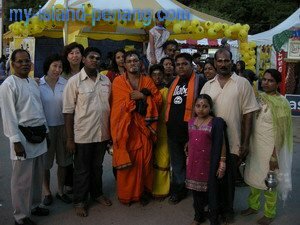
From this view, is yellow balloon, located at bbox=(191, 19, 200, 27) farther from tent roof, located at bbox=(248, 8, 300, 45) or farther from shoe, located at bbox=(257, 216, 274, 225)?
shoe, located at bbox=(257, 216, 274, 225)

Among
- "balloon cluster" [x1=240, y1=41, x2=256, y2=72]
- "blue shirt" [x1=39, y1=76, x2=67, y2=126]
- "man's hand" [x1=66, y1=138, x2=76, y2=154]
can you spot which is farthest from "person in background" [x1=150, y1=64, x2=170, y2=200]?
"balloon cluster" [x1=240, y1=41, x2=256, y2=72]

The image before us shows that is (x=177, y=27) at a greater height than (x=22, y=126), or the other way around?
(x=177, y=27)

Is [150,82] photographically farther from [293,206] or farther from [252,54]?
[252,54]

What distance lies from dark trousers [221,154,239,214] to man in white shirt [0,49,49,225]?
1824 mm

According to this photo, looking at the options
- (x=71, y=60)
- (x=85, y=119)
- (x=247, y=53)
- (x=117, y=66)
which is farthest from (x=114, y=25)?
(x=85, y=119)

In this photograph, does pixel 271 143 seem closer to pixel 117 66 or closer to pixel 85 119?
pixel 85 119

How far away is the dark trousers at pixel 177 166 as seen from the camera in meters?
4.41

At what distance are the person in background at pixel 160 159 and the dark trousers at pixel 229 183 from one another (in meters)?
0.88

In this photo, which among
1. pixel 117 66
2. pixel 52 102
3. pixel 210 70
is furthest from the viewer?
pixel 210 70

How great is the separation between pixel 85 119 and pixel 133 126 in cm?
54

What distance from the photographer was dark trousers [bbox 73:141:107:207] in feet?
13.5

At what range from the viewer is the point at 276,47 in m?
12.7

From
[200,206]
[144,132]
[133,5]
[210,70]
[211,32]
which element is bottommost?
[200,206]

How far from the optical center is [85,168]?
4.17 metres
